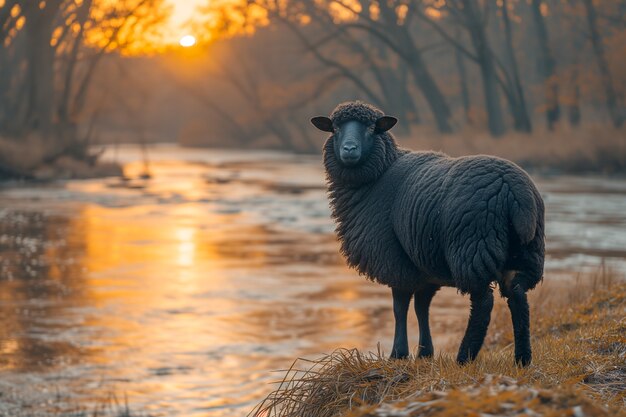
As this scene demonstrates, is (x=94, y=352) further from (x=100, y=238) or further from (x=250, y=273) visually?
(x=100, y=238)

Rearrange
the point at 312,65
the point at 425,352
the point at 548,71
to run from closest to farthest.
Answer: the point at 425,352, the point at 548,71, the point at 312,65

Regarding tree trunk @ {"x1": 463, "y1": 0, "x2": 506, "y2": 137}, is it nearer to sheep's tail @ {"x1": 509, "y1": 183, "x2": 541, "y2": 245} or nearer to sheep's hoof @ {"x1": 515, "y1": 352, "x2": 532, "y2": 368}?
sheep's tail @ {"x1": 509, "y1": 183, "x2": 541, "y2": 245}

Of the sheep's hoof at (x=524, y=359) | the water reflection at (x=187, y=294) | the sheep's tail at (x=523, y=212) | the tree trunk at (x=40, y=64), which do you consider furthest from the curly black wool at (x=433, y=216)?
the tree trunk at (x=40, y=64)

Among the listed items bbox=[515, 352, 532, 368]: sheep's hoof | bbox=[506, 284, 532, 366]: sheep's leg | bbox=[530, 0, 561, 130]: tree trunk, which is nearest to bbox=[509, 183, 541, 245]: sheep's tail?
bbox=[506, 284, 532, 366]: sheep's leg

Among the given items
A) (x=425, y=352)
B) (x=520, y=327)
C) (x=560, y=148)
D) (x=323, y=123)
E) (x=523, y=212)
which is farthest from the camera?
(x=560, y=148)

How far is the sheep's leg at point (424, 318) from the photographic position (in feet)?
22.7

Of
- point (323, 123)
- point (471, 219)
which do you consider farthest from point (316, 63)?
point (471, 219)

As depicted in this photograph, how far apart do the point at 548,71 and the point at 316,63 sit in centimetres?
2761

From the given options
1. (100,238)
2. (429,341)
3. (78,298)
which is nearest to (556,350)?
(429,341)

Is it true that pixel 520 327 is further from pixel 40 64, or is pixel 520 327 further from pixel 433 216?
pixel 40 64

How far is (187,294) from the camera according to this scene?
46.4 ft

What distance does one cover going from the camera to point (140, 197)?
2908 cm

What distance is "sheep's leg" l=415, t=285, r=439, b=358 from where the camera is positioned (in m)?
6.93

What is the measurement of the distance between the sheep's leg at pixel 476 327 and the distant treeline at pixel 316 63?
2464 cm
